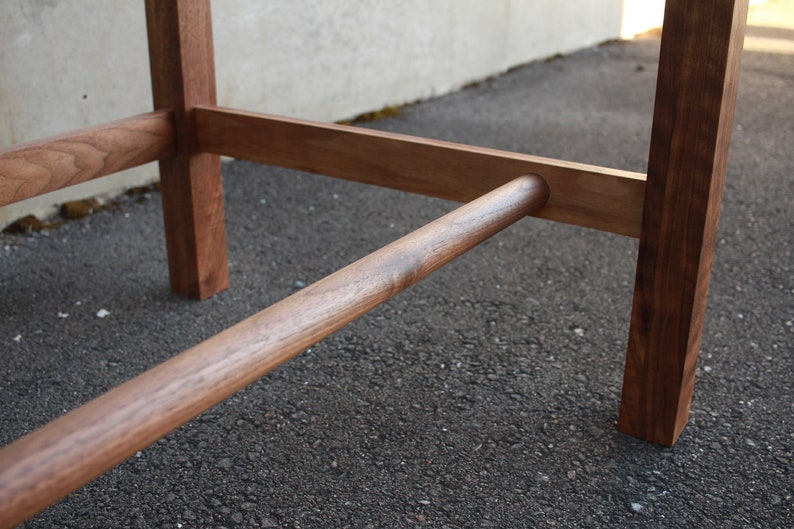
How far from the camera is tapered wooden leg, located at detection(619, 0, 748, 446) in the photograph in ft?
3.82

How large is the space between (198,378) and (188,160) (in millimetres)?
1039

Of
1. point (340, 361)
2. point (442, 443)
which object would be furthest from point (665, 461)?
point (340, 361)

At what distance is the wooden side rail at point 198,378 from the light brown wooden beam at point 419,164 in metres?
0.24

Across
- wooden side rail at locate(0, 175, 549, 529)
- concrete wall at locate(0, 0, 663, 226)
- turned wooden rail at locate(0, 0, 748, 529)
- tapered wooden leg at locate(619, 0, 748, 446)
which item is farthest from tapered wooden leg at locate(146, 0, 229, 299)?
tapered wooden leg at locate(619, 0, 748, 446)

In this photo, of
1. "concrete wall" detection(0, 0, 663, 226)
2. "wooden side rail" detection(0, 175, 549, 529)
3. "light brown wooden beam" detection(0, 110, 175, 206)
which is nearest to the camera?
"wooden side rail" detection(0, 175, 549, 529)

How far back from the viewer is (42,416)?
1.44m

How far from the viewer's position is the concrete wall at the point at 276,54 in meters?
2.26

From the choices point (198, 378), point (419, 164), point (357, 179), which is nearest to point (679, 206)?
point (419, 164)

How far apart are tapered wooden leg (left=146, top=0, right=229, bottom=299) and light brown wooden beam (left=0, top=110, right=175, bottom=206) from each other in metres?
0.05

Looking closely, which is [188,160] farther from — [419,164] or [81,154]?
[419,164]

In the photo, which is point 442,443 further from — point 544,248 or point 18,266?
point 18,266

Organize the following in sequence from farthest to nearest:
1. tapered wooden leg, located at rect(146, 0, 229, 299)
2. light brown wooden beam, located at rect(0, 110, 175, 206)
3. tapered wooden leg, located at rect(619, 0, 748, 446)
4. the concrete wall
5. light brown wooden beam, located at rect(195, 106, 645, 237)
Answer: the concrete wall, tapered wooden leg, located at rect(146, 0, 229, 299), light brown wooden beam, located at rect(0, 110, 175, 206), light brown wooden beam, located at rect(195, 106, 645, 237), tapered wooden leg, located at rect(619, 0, 748, 446)

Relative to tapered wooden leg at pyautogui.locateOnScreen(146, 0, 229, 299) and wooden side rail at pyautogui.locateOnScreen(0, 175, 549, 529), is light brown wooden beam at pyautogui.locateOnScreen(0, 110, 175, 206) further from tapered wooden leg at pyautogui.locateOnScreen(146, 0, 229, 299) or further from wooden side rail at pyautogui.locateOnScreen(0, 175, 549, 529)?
wooden side rail at pyautogui.locateOnScreen(0, 175, 549, 529)

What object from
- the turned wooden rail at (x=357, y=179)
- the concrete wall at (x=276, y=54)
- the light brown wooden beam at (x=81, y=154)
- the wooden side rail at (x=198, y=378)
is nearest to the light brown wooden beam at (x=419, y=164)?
the turned wooden rail at (x=357, y=179)
